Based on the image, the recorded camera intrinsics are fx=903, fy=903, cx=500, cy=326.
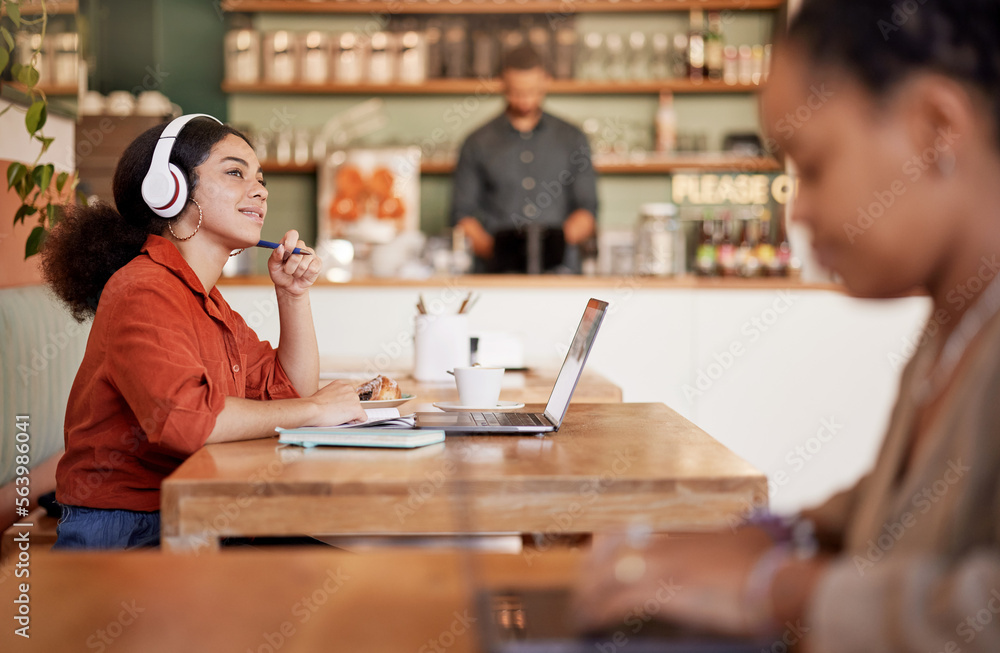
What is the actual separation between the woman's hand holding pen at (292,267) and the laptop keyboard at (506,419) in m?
0.49

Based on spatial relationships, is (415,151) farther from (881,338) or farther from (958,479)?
(958,479)

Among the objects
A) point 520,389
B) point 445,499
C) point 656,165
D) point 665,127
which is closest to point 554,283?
point 520,389

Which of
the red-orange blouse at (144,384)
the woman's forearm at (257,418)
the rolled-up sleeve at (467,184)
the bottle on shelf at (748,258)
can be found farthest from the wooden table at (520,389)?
the rolled-up sleeve at (467,184)

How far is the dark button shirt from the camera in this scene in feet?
15.4

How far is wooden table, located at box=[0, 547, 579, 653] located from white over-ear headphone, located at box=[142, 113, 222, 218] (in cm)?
87

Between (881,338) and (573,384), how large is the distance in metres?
2.32

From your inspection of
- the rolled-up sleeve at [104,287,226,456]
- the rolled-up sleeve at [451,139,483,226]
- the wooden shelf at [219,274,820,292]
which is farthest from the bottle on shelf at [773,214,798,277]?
the rolled-up sleeve at [104,287,226,456]

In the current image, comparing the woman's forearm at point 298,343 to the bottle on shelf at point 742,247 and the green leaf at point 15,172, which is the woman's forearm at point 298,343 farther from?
the bottle on shelf at point 742,247

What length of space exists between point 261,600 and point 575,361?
2.38 feet

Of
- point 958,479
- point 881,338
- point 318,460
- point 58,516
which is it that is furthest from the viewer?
point 881,338

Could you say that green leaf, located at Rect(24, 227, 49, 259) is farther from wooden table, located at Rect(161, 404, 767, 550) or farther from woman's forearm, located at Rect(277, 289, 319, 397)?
wooden table, located at Rect(161, 404, 767, 550)

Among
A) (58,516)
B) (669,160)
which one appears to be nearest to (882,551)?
(58,516)

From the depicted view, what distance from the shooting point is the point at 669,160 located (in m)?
5.16

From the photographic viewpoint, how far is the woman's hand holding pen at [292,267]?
5.63 feet
